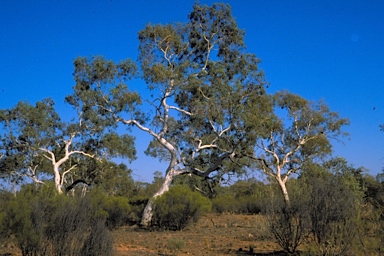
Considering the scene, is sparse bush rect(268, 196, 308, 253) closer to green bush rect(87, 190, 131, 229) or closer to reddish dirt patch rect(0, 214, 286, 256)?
reddish dirt patch rect(0, 214, 286, 256)

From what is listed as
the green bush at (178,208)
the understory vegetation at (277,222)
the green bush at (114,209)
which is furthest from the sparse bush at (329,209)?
the green bush at (114,209)

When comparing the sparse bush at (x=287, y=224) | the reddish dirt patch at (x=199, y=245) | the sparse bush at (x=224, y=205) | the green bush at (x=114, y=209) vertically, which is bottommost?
the reddish dirt patch at (x=199, y=245)

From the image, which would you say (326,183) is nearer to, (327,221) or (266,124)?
(327,221)

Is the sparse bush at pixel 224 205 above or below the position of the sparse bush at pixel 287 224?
Answer: above

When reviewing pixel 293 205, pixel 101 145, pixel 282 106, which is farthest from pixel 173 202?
pixel 282 106

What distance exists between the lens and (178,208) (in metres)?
18.7

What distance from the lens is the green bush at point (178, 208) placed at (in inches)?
745

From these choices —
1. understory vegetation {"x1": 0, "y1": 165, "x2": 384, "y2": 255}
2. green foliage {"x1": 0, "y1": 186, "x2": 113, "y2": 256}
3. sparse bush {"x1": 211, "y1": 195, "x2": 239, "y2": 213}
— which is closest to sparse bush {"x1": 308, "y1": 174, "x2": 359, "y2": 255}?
understory vegetation {"x1": 0, "y1": 165, "x2": 384, "y2": 255}

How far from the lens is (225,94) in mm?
22062

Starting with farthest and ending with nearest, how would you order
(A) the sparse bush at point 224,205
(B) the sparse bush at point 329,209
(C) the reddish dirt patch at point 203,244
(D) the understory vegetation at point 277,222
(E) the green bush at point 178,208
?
(A) the sparse bush at point 224,205
(E) the green bush at point 178,208
(C) the reddish dirt patch at point 203,244
(B) the sparse bush at point 329,209
(D) the understory vegetation at point 277,222

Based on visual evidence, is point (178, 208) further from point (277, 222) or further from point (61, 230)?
point (61, 230)

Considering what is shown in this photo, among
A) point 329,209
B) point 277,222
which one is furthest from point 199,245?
point 329,209

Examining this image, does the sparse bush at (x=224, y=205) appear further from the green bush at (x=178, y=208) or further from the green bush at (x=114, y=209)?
the green bush at (x=114, y=209)

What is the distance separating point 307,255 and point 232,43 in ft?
61.5
